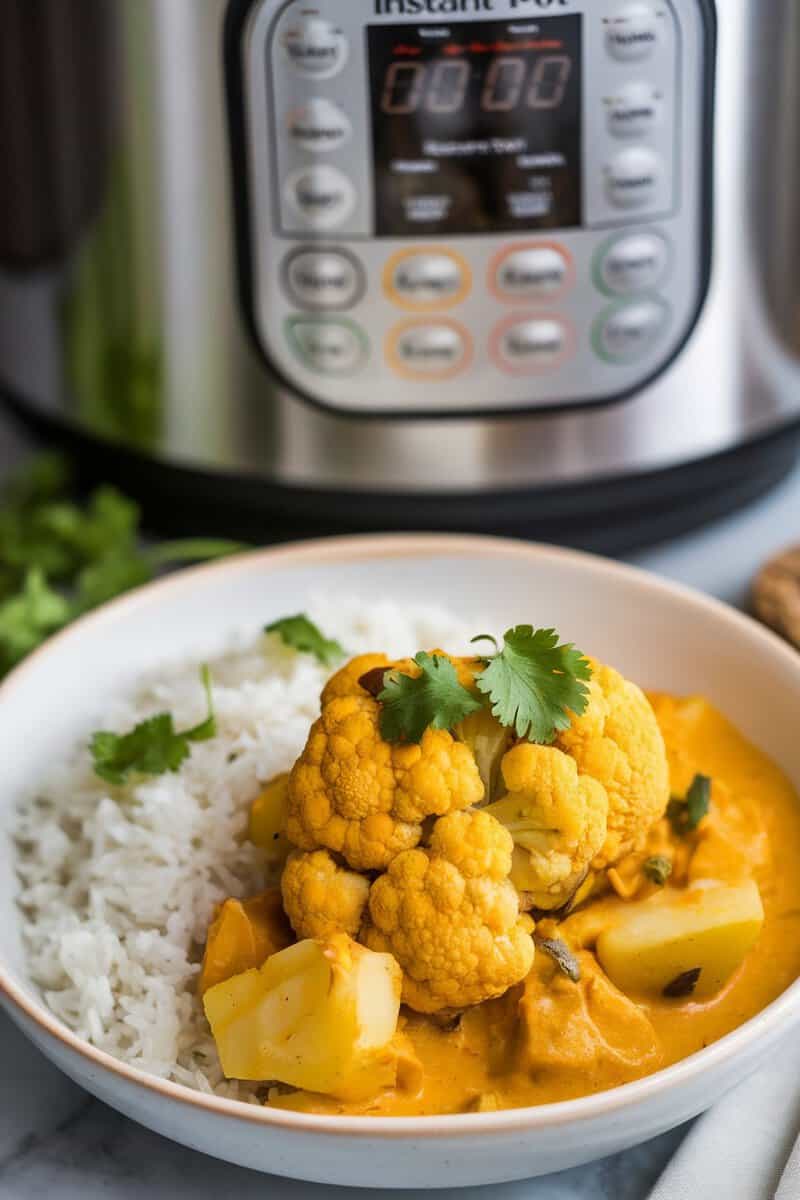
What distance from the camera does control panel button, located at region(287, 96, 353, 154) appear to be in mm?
987

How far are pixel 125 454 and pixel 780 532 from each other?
1.92ft

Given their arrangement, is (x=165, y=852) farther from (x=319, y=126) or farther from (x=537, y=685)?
(x=319, y=126)

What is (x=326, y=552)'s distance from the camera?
1070 mm

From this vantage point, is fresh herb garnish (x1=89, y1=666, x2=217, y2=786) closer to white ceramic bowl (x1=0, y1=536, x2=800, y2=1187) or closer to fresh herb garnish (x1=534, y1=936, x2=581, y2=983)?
white ceramic bowl (x1=0, y1=536, x2=800, y2=1187)

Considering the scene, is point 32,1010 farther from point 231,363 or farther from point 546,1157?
point 231,363

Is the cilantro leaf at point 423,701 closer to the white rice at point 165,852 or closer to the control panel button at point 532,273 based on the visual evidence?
the white rice at point 165,852

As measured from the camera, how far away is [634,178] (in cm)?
102

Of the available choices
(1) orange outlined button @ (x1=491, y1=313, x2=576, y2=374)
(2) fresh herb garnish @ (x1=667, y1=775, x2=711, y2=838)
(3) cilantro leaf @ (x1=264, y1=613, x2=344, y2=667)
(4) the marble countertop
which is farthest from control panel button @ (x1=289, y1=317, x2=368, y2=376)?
(4) the marble countertop

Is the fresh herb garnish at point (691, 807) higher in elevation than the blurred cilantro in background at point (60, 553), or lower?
lower

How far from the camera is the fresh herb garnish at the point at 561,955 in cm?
76

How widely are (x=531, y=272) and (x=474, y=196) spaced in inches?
2.7

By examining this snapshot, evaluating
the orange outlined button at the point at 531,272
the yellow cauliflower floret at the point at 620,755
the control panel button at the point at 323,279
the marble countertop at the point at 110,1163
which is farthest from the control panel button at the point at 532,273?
the marble countertop at the point at 110,1163

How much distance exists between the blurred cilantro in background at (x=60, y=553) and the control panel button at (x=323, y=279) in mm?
235

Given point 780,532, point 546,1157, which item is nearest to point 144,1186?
point 546,1157
